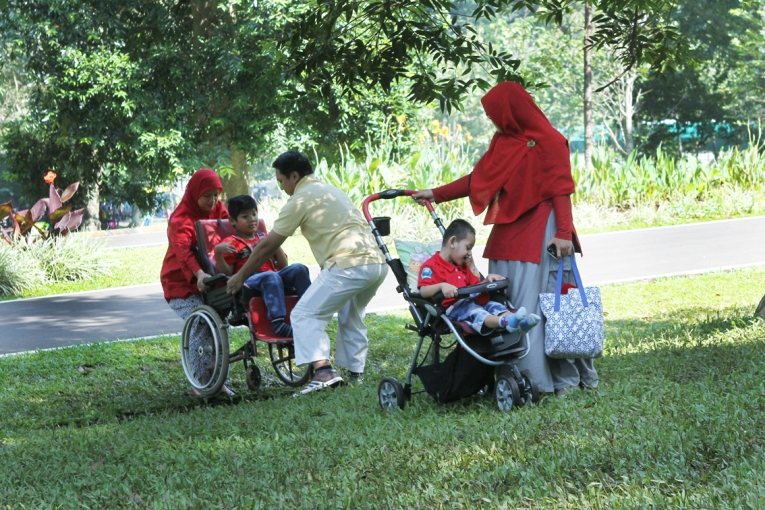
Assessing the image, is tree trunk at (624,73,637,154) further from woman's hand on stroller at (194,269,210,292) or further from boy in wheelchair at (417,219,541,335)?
boy in wheelchair at (417,219,541,335)

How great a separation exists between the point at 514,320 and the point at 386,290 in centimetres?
866

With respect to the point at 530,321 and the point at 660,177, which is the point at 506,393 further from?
the point at 660,177

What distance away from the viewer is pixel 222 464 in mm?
4762

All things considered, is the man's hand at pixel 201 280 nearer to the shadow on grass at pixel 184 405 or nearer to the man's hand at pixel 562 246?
the shadow on grass at pixel 184 405

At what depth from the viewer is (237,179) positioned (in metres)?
18.5

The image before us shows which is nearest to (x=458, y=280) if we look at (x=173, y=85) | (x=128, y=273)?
(x=128, y=273)

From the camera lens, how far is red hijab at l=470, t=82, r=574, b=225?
561 centimetres

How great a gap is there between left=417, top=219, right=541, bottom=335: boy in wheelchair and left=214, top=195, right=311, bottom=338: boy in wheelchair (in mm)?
1677

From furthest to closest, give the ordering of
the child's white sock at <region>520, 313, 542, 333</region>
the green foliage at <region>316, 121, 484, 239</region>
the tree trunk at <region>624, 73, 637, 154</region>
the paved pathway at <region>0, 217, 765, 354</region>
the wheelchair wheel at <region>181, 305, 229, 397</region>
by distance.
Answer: the tree trunk at <region>624, 73, 637, 154</region> → the green foliage at <region>316, 121, 484, 239</region> → the paved pathway at <region>0, 217, 765, 354</region> → the wheelchair wheel at <region>181, 305, 229, 397</region> → the child's white sock at <region>520, 313, 542, 333</region>

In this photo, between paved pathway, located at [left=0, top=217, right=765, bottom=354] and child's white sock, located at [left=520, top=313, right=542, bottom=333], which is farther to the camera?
paved pathway, located at [left=0, top=217, right=765, bottom=354]

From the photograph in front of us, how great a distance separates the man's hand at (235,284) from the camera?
6820mm

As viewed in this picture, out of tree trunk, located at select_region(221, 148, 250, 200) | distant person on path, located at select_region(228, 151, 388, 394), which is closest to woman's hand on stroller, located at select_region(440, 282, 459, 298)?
distant person on path, located at select_region(228, 151, 388, 394)

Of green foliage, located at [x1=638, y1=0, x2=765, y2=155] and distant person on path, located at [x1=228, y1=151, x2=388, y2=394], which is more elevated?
green foliage, located at [x1=638, y1=0, x2=765, y2=155]

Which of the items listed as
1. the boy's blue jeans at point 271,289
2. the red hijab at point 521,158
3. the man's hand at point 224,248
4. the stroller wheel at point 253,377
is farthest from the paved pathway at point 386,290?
the red hijab at point 521,158
